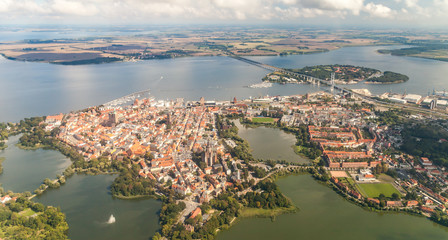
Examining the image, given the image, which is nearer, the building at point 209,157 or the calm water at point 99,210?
the calm water at point 99,210

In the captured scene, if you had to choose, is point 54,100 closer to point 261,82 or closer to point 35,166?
point 35,166

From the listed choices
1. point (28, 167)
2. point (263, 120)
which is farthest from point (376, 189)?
point (28, 167)

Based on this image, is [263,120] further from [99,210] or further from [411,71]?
[411,71]

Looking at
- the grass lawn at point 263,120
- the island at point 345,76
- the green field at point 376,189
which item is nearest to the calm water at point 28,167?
the grass lawn at point 263,120

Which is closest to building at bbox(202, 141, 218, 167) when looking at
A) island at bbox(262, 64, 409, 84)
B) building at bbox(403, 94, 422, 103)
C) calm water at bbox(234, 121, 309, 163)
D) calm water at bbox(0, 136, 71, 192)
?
calm water at bbox(234, 121, 309, 163)

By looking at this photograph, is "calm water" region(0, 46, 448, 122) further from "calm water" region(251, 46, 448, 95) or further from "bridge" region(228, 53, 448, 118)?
"bridge" region(228, 53, 448, 118)

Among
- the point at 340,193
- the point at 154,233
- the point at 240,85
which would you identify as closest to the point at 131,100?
the point at 240,85

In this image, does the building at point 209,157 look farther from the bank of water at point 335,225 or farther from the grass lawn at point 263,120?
the grass lawn at point 263,120
